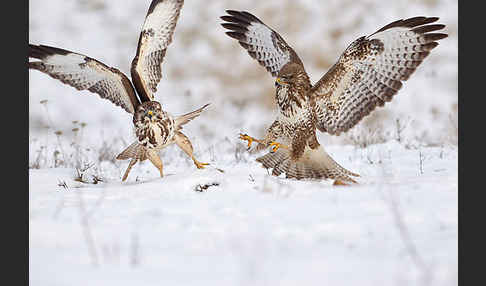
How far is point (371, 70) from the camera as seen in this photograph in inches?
182

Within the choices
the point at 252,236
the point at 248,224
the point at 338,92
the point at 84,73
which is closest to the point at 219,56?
the point at 84,73

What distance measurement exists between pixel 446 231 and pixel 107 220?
181 cm

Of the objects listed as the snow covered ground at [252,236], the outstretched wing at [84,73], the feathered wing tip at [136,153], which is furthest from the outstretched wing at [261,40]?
the snow covered ground at [252,236]

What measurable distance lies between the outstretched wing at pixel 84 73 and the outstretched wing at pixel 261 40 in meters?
1.16

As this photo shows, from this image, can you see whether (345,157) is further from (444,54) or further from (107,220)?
(444,54)

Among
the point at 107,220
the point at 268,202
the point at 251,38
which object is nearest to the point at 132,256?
the point at 107,220

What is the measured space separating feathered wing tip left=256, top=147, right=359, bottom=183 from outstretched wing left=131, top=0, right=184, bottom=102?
4.66 ft

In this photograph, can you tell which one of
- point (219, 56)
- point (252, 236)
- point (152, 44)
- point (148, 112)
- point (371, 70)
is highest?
point (219, 56)

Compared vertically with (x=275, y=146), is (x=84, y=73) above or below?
above

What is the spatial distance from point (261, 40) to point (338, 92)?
3.23 ft

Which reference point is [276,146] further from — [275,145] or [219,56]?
[219,56]

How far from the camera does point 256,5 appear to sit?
17.1 meters

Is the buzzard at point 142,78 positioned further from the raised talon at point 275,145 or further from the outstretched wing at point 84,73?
the raised talon at point 275,145

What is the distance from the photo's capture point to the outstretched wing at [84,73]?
4.91 meters
